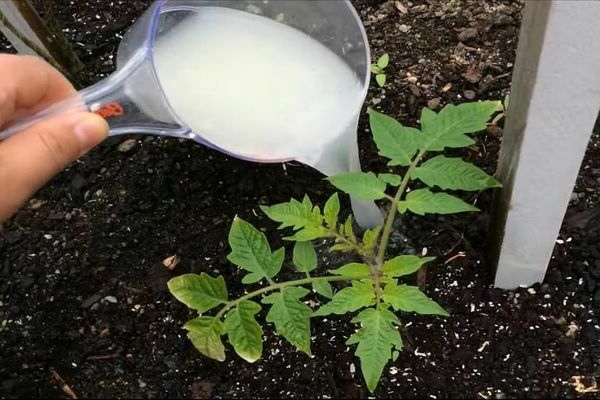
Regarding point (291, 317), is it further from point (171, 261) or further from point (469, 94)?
point (469, 94)

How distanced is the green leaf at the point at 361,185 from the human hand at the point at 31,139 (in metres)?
0.26

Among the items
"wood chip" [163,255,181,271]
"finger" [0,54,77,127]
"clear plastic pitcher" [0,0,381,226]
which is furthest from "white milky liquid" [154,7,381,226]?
"wood chip" [163,255,181,271]

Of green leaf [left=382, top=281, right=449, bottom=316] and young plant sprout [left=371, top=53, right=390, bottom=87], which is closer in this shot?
green leaf [left=382, top=281, right=449, bottom=316]

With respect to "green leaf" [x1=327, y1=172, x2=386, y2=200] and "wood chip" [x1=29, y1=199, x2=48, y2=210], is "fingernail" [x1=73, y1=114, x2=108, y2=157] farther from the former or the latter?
"wood chip" [x1=29, y1=199, x2=48, y2=210]

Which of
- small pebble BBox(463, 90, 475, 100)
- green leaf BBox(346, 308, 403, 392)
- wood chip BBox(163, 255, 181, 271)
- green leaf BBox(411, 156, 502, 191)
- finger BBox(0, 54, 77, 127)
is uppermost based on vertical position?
finger BBox(0, 54, 77, 127)

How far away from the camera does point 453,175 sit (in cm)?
86

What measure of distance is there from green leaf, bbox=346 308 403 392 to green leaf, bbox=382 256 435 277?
0.05 m

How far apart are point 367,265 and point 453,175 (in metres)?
0.15

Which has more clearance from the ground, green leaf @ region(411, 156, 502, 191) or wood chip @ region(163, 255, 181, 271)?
green leaf @ region(411, 156, 502, 191)

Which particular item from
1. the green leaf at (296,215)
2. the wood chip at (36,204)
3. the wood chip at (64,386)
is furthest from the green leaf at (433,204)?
the wood chip at (36,204)

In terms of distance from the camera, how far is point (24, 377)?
3.30ft

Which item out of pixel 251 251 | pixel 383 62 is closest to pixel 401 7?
pixel 383 62

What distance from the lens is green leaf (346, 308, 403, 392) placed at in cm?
84

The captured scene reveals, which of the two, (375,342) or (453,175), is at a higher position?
(453,175)
